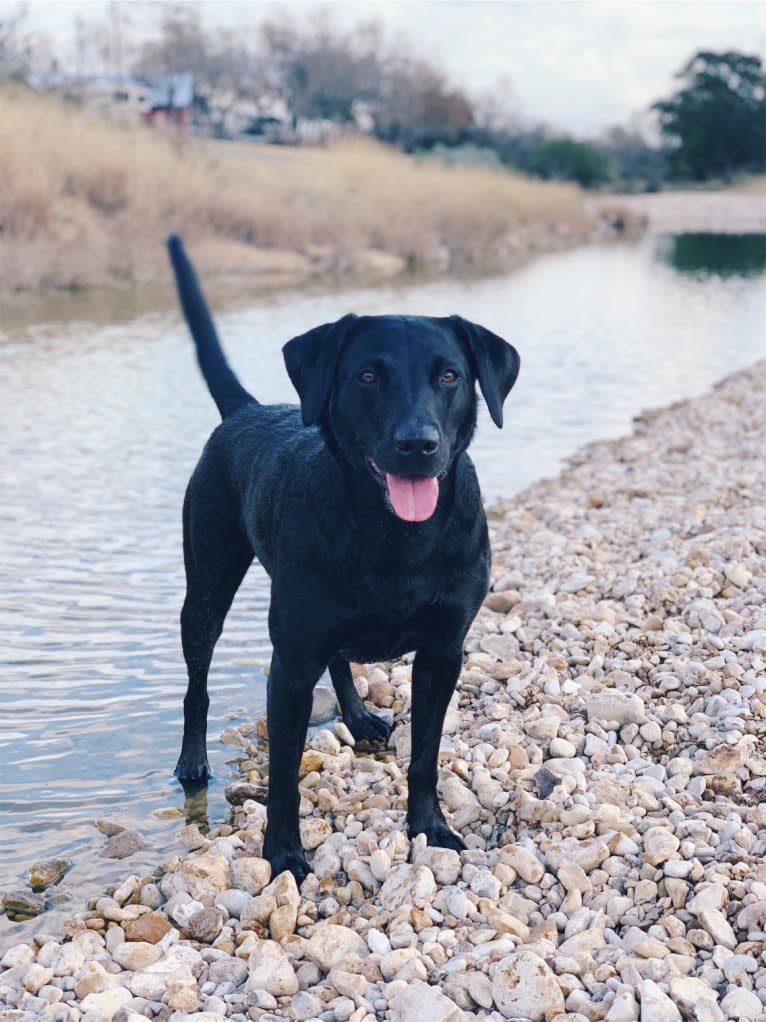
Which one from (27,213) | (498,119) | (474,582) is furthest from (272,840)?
(498,119)

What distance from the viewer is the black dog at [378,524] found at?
10.2 ft

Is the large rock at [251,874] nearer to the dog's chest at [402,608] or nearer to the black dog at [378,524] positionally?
the black dog at [378,524]

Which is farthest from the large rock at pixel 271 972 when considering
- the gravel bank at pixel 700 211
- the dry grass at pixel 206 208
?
the gravel bank at pixel 700 211

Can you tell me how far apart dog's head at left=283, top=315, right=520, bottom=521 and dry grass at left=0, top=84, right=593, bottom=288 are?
16642 mm

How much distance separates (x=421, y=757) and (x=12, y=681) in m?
2.33

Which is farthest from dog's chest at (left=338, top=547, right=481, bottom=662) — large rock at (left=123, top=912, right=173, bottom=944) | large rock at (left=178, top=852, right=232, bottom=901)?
large rock at (left=123, top=912, right=173, bottom=944)

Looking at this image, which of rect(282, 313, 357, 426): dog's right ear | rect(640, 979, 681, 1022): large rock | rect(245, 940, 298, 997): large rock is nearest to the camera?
rect(640, 979, 681, 1022): large rock

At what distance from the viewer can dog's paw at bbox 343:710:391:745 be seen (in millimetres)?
4344

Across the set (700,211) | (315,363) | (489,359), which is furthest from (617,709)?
(700,211)

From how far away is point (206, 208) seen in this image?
23453mm

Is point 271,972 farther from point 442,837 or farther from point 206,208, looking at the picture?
point 206,208

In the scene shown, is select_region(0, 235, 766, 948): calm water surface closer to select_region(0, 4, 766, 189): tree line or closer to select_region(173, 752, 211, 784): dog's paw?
select_region(173, 752, 211, 784): dog's paw

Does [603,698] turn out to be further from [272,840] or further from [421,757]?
[272,840]

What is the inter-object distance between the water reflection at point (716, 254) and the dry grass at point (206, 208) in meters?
4.80
